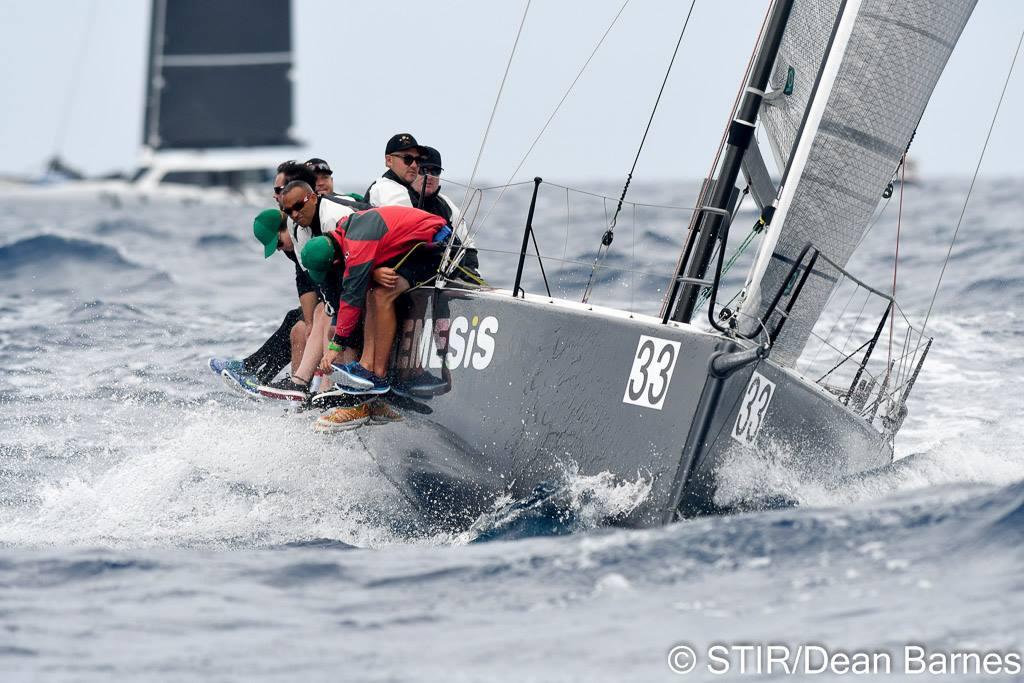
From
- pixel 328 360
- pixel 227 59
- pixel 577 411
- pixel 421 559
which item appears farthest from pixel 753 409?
pixel 227 59

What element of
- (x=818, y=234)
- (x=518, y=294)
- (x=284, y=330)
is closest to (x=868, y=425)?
(x=818, y=234)

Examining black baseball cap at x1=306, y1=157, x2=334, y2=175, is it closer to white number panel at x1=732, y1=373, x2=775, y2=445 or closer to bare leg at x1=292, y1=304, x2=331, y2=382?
bare leg at x1=292, y1=304, x2=331, y2=382

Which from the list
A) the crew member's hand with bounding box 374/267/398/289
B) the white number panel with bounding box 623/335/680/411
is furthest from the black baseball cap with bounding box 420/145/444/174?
the white number panel with bounding box 623/335/680/411

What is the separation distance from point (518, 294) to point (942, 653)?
6.86 feet

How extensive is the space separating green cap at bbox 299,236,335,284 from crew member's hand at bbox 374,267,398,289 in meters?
0.20

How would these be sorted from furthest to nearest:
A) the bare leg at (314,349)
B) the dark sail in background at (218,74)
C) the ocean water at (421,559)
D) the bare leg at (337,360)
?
the dark sail in background at (218,74) → the bare leg at (314,349) → the bare leg at (337,360) → the ocean water at (421,559)

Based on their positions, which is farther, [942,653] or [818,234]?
[818,234]

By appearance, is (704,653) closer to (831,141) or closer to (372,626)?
(372,626)

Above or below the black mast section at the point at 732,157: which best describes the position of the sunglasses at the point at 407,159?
below

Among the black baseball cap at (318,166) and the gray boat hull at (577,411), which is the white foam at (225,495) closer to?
the gray boat hull at (577,411)

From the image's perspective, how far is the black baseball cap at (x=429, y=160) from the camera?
17.1ft

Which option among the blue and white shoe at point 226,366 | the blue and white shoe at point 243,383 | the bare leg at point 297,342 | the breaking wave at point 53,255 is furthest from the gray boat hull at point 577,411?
the breaking wave at point 53,255

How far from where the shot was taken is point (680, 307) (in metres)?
4.32

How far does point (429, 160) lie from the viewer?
5.27 meters
